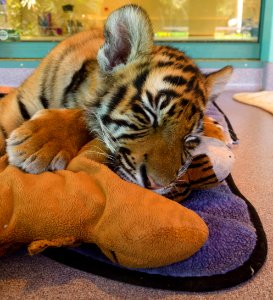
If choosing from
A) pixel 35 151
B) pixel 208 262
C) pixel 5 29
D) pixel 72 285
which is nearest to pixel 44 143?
pixel 35 151

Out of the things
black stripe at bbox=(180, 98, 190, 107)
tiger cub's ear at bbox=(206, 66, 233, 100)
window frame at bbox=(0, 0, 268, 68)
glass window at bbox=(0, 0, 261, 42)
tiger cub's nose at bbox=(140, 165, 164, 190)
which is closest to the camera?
tiger cub's nose at bbox=(140, 165, 164, 190)

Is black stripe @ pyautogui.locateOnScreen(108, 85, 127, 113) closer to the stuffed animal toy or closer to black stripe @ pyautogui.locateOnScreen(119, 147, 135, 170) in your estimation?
black stripe @ pyautogui.locateOnScreen(119, 147, 135, 170)

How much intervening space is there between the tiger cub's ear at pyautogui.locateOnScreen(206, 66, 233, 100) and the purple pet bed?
1.38ft

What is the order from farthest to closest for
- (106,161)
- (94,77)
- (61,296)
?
1. (94,77)
2. (106,161)
3. (61,296)

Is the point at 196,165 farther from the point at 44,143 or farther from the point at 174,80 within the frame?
the point at 44,143

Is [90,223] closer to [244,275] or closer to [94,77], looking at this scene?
[244,275]

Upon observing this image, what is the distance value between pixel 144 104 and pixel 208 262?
35 cm

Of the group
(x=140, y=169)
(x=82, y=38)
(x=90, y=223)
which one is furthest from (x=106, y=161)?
(x=82, y=38)

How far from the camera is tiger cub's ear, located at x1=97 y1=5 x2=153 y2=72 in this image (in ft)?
2.86

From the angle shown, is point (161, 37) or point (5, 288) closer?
point (5, 288)

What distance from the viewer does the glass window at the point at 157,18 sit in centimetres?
359

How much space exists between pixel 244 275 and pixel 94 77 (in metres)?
0.60

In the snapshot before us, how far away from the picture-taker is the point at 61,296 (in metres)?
0.62

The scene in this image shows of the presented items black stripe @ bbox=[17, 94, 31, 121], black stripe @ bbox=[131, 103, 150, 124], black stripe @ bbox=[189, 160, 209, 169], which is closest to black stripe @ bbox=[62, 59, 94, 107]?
black stripe @ bbox=[17, 94, 31, 121]
